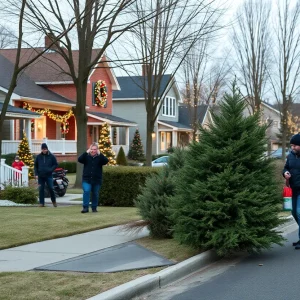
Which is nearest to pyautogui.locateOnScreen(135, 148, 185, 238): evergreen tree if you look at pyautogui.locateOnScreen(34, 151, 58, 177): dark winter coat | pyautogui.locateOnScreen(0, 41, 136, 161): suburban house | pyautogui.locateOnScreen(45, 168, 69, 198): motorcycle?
pyautogui.locateOnScreen(34, 151, 58, 177): dark winter coat

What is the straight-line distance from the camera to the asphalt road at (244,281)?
7000 millimetres

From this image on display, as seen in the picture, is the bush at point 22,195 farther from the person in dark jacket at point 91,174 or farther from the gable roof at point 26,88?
the gable roof at point 26,88

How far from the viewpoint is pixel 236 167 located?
9203 mm

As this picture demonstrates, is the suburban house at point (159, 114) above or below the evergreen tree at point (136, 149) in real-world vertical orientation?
above

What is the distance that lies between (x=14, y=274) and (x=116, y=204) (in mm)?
9317

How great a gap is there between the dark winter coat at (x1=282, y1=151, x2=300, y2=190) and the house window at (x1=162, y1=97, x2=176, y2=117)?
46014 mm

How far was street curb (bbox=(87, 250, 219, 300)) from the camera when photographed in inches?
257

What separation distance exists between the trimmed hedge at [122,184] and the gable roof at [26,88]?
59.7 ft

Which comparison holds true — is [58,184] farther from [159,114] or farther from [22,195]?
[159,114]

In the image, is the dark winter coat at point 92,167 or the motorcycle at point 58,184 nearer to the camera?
the dark winter coat at point 92,167

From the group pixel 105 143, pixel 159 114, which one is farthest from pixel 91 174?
pixel 159 114

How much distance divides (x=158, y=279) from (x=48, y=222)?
5.23 meters

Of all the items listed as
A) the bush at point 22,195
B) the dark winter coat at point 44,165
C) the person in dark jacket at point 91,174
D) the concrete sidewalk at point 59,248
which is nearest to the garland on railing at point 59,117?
the bush at point 22,195

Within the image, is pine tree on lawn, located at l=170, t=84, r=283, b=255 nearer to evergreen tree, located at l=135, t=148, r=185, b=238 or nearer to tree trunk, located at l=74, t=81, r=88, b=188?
evergreen tree, located at l=135, t=148, r=185, b=238
